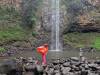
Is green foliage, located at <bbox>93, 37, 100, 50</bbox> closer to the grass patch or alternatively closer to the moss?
the grass patch

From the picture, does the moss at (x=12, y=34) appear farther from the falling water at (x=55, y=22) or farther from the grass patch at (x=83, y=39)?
the grass patch at (x=83, y=39)

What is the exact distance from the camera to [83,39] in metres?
35.2

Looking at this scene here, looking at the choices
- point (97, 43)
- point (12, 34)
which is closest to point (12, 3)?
point (12, 34)

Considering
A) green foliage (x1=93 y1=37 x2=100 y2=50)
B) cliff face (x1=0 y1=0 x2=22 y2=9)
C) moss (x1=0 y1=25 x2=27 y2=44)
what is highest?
cliff face (x1=0 y1=0 x2=22 y2=9)

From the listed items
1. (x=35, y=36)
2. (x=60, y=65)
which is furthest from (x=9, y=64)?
(x=35, y=36)

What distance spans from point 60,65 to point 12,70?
2.79 meters

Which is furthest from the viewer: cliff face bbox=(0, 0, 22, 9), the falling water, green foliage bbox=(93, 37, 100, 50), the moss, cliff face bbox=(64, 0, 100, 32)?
cliff face bbox=(0, 0, 22, 9)

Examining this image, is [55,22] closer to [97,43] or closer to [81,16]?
[81,16]

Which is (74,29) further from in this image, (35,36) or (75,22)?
(35,36)

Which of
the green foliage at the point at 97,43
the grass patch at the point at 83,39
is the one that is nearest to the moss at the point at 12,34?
the grass patch at the point at 83,39

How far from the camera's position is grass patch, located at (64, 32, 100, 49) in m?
33.5

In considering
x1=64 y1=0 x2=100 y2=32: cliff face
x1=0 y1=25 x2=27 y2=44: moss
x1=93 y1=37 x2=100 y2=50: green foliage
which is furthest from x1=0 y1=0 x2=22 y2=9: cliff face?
x1=93 y1=37 x2=100 y2=50: green foliage

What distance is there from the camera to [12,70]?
16.7 metres

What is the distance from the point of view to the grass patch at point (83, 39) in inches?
1320
